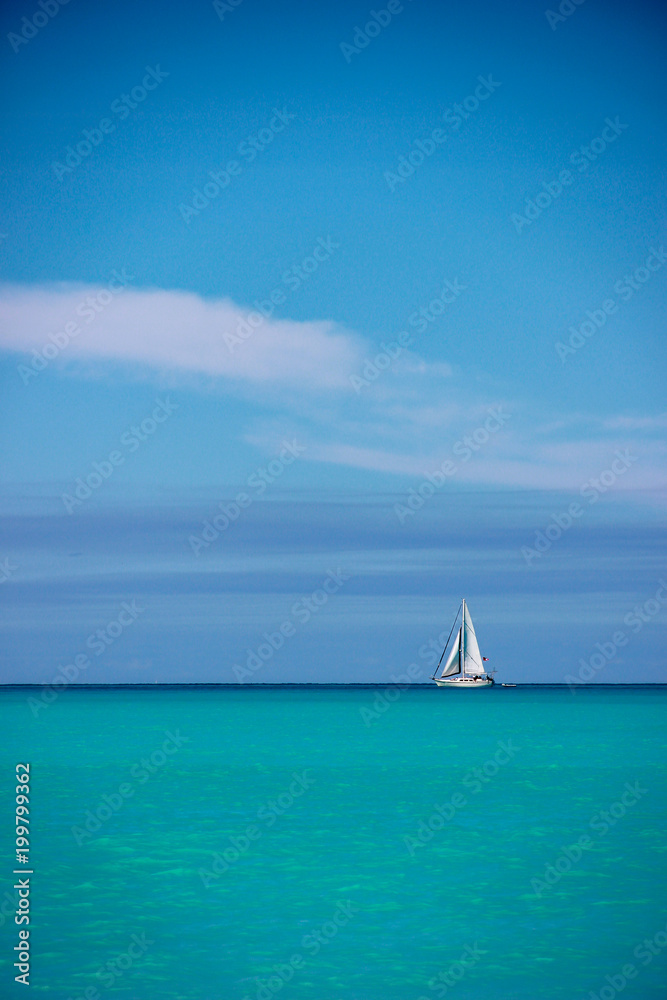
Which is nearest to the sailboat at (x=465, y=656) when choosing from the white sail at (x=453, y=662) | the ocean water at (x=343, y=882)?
the white sail at (x=453, y=662)

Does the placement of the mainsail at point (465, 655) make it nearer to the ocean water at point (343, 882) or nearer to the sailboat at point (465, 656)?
the sailboat at point (465, 656)

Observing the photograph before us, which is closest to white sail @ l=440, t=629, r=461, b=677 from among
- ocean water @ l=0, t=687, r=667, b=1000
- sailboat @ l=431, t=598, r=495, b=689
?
sailboat @ l=431, t=598, r=495, b=689

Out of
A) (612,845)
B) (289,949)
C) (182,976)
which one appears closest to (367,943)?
(289,949)

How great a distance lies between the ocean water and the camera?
16047mm

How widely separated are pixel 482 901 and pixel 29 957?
26.9ft

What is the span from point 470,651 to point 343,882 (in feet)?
371

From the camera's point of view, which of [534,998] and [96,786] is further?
[96,786]

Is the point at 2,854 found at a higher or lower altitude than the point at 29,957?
higher

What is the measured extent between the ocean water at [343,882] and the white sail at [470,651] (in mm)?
85152

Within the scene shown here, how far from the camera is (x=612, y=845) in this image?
1011 inches

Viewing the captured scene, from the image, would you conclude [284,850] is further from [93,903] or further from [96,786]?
[96,786]

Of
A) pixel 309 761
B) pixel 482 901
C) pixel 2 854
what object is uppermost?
pixel 309 761

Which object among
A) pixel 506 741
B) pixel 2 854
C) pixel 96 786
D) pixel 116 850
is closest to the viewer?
pixel 2 854

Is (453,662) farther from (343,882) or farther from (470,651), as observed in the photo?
(343,882)
